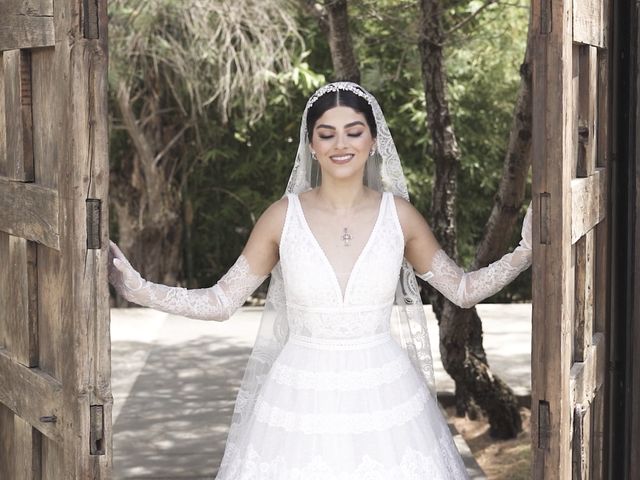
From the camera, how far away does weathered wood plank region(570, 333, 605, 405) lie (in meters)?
2.87

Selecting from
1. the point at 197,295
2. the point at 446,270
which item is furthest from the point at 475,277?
the point at 197,295

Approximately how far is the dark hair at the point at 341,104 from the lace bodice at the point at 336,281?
31 centimetres

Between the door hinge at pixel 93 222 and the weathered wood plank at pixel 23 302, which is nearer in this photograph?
the door hinge at pixel 93 222

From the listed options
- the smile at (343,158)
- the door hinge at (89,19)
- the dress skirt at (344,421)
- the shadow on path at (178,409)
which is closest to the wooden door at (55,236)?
the door hinge at (89,19)

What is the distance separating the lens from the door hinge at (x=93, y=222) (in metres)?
2.72

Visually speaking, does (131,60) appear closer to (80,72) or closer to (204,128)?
(204,128)

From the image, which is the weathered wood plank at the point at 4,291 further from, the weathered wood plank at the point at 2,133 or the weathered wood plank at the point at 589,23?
the weathered wood plank at the point at 589,23

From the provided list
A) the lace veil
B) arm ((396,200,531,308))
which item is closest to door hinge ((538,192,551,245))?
arm ((396,200,531,308))

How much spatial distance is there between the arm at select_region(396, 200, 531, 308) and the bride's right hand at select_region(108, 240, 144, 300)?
88 centimetres

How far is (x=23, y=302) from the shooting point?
3.18m

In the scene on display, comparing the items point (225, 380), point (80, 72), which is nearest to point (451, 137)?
point (225, 380)

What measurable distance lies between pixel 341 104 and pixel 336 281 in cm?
55

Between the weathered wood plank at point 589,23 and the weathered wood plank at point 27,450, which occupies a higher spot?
the weathered wood plank at point 589,23

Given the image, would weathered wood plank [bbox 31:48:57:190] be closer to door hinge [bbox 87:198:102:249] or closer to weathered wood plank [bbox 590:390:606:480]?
door hinge [bbox 87:198:102:249]
